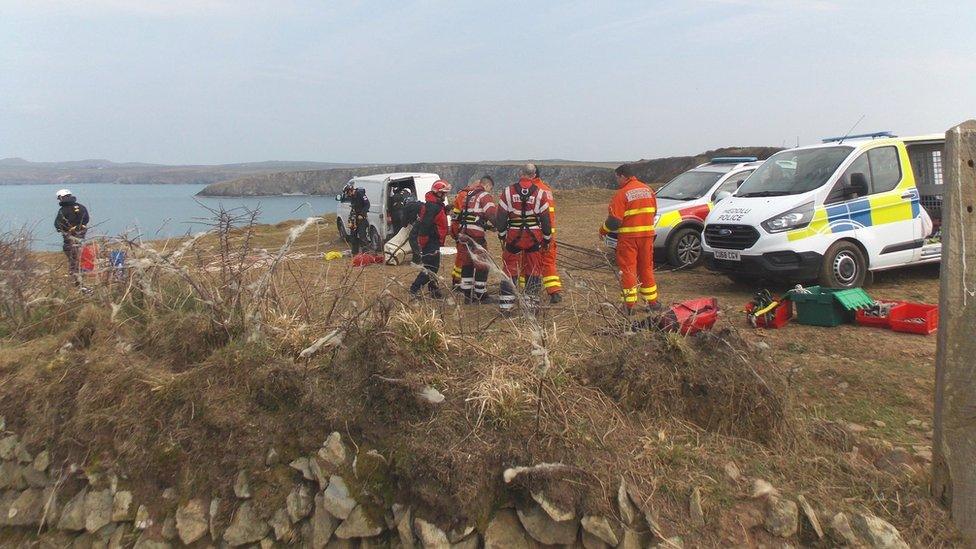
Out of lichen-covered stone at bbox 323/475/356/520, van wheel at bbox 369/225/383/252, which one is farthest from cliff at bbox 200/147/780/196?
lichen-covered stone at bbox 323/475/356/520

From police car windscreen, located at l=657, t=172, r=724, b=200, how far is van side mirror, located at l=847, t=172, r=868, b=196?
3.40m

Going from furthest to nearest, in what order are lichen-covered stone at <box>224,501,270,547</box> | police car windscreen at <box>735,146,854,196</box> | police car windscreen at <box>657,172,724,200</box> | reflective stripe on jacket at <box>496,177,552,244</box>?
police car windscreen at <box>657,172,724,200</box> → police car windscreen at <box>735,146,854,196</box> → reflective stripe on jacket at <box>496,177,552,244</box> → lichen-covered stone at <box>224,501,270,547</box>

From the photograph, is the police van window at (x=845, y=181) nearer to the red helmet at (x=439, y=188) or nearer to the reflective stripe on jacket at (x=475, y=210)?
the reflective stripe on jacket at (x=475, y=210)

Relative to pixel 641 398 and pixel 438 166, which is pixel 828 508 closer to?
pixel 641 398

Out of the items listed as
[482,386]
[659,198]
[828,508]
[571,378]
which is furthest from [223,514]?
[659,198]

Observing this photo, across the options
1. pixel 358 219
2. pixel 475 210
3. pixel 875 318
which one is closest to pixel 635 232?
pixel 475 210

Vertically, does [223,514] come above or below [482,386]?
below

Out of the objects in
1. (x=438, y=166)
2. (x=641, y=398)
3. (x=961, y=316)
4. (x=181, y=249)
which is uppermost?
(x=438, y=166)

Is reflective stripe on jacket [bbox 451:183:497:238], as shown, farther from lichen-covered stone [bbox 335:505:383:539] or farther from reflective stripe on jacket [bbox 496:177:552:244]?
lichen-covered stone [bbox 335:505:383:539]

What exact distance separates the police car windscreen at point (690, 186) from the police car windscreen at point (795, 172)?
220 centimetres

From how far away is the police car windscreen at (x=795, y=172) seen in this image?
26.3 ft

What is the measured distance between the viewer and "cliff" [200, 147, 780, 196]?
42.0 meters

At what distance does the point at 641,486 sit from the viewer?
3.22 meters

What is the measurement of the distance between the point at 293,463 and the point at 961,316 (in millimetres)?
3505
